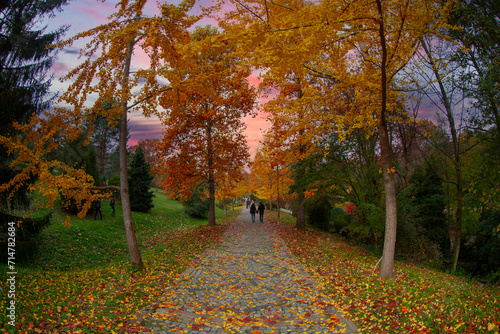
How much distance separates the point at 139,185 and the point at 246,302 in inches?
774

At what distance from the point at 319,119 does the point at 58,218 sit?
47.5 feet

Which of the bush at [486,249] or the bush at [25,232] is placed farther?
the bush at [486,249]

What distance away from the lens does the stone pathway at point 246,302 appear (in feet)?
14.7

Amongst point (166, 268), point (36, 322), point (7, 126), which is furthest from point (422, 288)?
point (7, 126)

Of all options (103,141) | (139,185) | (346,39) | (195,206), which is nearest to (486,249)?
(346,39)

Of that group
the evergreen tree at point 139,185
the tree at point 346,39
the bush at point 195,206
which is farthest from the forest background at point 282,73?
the bush at point 195,206

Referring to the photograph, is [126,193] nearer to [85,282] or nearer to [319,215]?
[85,282]

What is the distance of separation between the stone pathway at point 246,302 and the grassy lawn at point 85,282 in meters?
0.51

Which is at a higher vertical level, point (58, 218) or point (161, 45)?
point (161, 45)

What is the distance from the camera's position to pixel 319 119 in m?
7.57

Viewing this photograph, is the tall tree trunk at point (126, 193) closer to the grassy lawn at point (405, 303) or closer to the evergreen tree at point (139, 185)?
the grassy lawn at point (405, 303)

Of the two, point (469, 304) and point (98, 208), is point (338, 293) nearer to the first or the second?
point (469, 304)

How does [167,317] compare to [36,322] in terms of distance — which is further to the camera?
[167,317]

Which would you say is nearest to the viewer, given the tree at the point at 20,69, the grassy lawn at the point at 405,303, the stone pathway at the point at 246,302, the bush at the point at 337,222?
the grassy lawn at the point at 405,303
